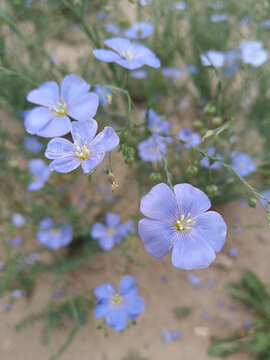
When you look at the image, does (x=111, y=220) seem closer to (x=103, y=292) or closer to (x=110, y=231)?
Answer: (x=110, y=231)

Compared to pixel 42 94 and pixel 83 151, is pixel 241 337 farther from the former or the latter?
pixel 42 94

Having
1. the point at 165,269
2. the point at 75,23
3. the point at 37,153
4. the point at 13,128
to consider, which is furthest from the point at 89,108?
the point at 75,23

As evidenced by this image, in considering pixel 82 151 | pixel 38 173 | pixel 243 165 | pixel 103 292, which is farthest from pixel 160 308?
pixel 82 151

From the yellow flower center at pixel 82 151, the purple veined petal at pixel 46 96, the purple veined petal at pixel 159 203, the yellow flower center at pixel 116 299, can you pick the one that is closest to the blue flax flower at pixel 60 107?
the purple veined petal at pixel 46 96

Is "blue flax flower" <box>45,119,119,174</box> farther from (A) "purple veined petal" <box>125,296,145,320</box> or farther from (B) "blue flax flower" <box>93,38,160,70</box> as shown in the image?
(A) "purple veined petal" <box>125,296,145,320</box>

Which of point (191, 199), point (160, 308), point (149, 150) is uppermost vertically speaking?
point (191, 199)
